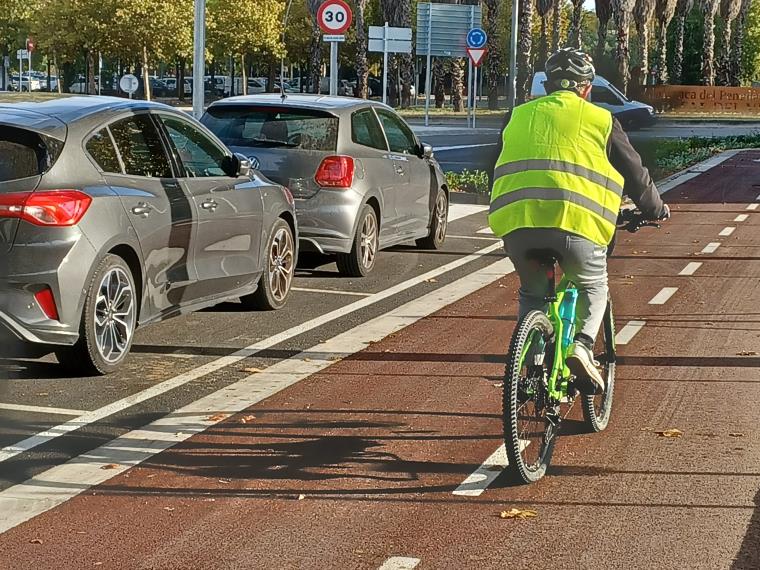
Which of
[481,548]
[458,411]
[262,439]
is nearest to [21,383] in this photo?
[262,439]

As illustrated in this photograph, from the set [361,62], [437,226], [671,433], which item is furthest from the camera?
[361,62]

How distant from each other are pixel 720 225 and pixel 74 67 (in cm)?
7822

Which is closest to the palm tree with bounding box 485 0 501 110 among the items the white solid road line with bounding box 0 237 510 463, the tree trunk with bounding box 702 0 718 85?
the tree trunk with bounding box 702 0 718 85

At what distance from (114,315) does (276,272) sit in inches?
107

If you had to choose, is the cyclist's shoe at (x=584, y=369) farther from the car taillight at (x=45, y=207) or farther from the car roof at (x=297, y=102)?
→ the car roof at (x=297, y=102)

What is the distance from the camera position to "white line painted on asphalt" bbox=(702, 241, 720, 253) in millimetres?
16734

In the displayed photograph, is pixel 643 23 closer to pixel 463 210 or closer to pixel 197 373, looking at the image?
pixel 463 210

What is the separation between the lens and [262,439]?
7.24 metres

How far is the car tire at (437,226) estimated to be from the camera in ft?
52.3

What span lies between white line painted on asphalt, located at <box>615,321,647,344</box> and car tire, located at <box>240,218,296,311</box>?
2608mm

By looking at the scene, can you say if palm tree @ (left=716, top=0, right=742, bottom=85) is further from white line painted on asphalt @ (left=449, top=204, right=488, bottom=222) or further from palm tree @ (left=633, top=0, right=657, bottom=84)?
white line painted on asphalt @ (left=449, top=204, right=488, bottom=222)

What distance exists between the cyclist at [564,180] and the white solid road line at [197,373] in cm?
237

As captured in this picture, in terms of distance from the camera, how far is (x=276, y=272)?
11.4m

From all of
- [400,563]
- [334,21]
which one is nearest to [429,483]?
[400,563]
